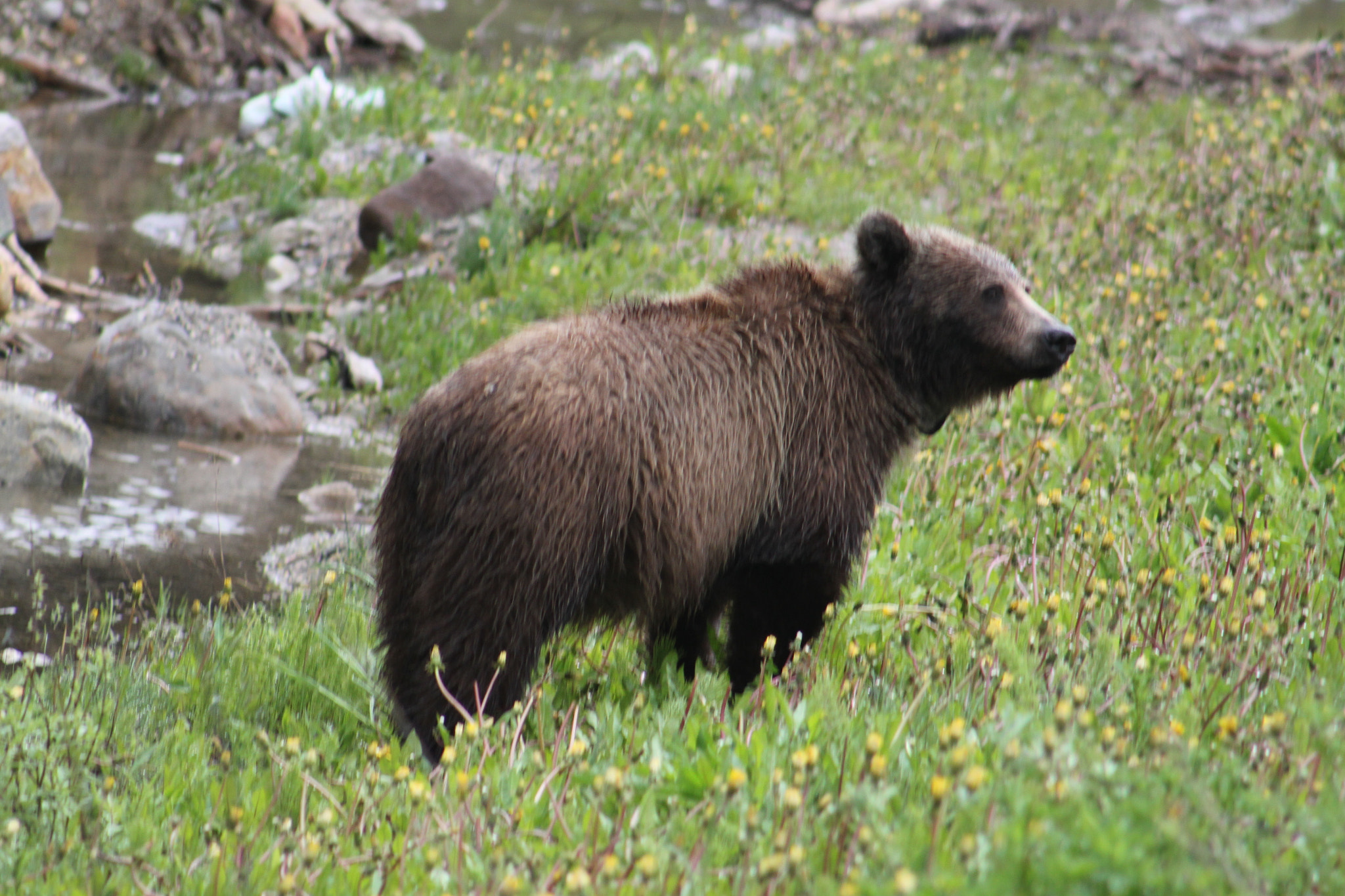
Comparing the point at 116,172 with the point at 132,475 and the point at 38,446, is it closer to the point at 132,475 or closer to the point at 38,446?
the point at 132,475

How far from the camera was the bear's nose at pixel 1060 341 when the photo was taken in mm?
4816

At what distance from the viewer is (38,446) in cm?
636

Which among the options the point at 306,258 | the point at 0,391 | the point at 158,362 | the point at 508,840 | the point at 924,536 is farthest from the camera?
the point at 306,258

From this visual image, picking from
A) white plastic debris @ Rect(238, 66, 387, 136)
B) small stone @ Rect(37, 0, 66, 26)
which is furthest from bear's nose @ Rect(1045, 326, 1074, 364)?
small stone @ Rect(37, 0, 66, 26)

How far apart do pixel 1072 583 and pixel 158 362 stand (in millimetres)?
5159

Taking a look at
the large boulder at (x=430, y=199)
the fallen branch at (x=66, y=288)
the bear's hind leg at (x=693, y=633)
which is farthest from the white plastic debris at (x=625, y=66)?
the bear's hind leg at (x=693, y=633)

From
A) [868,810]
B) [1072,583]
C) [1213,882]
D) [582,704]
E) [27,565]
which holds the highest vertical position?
[1213,882]

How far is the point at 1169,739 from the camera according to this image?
104 inches

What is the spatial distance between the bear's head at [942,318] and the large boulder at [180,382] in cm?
407

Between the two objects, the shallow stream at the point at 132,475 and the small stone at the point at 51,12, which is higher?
the small stone at the point at 51,12

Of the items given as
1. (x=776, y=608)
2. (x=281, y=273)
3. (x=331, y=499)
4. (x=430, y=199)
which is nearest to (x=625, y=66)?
(x=430, y=199)

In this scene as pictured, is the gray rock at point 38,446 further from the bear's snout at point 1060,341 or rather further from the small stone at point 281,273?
the bear's snout at point 1060,341

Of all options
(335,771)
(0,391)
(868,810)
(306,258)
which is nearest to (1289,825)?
(868,810)

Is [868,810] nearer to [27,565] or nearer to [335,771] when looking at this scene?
[335,771]
